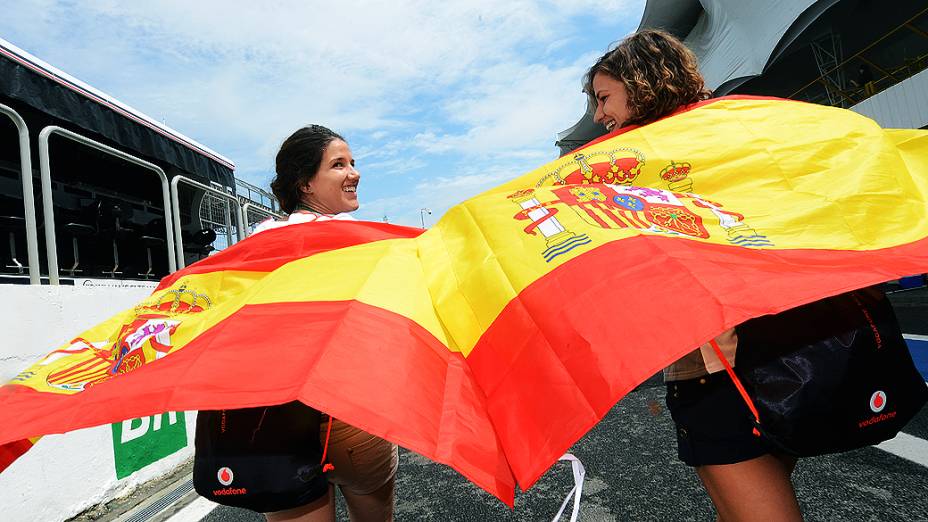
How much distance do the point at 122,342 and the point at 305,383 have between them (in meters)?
0.70

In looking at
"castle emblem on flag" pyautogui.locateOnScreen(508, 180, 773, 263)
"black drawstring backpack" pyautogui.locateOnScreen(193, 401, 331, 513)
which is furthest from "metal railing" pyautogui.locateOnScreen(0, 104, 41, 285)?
"castle emblem on flag" pyautogui.locateOnScreen(508, 180, 773, 263)

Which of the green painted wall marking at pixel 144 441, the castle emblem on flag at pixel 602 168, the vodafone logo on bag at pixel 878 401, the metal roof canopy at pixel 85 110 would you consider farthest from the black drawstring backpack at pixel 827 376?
the metal roof canopy at pixel 85 110

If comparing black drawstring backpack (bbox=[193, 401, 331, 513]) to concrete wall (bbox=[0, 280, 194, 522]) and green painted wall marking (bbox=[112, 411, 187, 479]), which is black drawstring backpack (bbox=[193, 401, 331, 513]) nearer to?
concrete wall (bbox=[0, 280, 194, 522])

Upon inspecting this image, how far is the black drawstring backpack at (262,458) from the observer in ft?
3.76

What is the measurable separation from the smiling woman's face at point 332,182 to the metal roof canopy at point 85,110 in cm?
422

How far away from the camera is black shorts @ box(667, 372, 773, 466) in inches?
42.0

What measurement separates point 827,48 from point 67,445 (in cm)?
2139

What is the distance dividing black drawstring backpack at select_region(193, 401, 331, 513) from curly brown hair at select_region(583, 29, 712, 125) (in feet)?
4.07

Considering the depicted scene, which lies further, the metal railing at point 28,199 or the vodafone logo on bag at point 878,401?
the metal railing at point 28,199

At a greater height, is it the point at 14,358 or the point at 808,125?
the point at 808,125

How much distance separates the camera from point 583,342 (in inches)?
37.2

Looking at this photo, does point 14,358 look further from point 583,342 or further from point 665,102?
point 665,102

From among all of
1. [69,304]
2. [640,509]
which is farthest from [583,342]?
[69,304]

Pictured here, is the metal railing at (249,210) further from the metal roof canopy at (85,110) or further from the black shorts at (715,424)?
the black shorts at (715,424)
